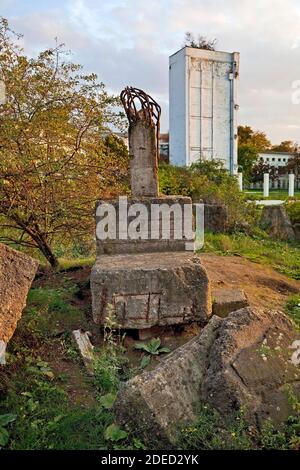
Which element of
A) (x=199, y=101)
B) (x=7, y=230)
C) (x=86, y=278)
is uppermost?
(x=199, y=101)

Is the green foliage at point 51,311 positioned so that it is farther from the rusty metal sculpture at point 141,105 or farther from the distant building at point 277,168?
the distant building at point 277,168

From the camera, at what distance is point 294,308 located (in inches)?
184

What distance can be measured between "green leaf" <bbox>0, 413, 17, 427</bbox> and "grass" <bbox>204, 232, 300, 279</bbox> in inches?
182

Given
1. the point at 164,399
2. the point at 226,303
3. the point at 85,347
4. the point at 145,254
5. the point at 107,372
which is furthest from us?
the point at 145,254

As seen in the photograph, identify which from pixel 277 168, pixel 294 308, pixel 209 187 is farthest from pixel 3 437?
pixel 277 168

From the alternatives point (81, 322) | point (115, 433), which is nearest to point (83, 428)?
point (115, 433)

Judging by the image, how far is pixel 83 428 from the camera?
8.42ft

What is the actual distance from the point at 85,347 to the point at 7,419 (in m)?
1.03

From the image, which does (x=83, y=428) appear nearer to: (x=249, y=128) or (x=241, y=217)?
(x=241, y=217)

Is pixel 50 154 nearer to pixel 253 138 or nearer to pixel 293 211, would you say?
pixel 293 211

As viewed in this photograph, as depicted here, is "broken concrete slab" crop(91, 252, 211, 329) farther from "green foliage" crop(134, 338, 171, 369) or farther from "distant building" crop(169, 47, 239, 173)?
"distant building" crop(169, 47, 239, 173)

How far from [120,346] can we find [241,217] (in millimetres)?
7163

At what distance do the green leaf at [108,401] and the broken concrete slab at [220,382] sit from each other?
32cm
